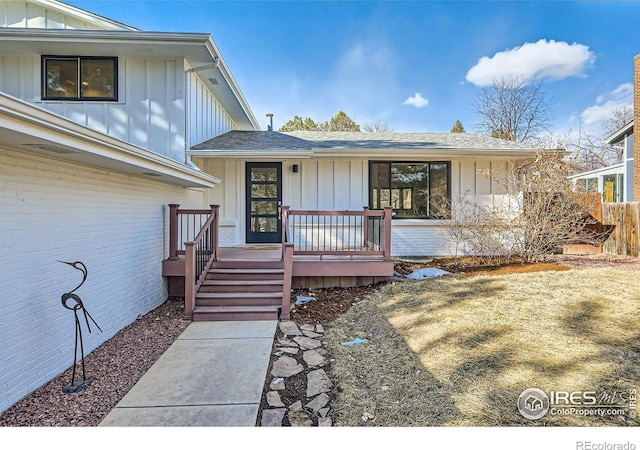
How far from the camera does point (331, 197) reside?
8461 millimetres

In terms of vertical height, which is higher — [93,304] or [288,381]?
[93,304]

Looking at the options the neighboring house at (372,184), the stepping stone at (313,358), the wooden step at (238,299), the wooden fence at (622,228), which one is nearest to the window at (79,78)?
the neighboring house at (372,184)

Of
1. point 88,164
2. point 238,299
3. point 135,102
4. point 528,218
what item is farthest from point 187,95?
point 528,218

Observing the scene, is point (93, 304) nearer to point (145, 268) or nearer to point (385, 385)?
point (145, 268)

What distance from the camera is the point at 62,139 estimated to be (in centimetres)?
260

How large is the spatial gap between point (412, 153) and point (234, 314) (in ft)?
19.0

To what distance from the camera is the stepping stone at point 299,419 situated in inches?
99.5

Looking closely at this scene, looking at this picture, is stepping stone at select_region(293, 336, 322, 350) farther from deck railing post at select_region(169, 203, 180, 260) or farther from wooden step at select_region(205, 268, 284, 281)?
deck railing post at select_region(169, 203, 180, 260)

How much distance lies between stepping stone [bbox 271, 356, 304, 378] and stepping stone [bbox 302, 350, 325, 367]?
13cm

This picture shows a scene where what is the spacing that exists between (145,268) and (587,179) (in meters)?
19.9

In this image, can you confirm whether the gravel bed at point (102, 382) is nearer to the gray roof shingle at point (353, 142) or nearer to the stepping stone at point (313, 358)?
the stepping stone at point (313, 358)

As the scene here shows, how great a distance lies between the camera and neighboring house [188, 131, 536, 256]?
324 inches

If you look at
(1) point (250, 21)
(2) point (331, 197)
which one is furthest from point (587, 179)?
(1) point (250, 21)

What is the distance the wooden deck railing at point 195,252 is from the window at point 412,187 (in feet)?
14.6
